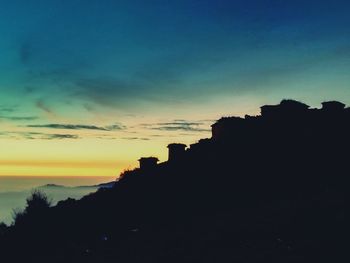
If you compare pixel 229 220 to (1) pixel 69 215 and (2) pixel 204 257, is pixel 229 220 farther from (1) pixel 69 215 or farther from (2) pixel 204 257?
(1) pixel 69 215

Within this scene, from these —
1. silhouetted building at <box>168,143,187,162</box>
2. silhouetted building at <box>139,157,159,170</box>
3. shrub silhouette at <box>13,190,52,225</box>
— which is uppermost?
silhouetted building at <box>168,143,187,162</box>

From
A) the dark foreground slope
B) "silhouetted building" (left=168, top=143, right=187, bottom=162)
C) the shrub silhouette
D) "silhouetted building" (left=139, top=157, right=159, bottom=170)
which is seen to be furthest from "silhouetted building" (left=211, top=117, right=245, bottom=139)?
the shrub silhouette

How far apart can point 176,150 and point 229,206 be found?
16.7 metres

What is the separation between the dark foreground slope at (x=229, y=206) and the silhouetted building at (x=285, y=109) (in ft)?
0.43

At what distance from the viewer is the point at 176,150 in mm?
47250

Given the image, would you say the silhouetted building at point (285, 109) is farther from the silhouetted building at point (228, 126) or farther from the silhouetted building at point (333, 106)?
the silhouetted building at point (228, 126)

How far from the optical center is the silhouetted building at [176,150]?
152 ft

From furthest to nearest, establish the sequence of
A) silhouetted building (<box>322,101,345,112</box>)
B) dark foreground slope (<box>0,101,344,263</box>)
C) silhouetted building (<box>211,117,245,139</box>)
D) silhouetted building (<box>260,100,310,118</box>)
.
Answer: silhouetted building (<box>211,117,245,139</box>) → silhouetted building (<box>260,100,310,118</box>) → silhouetted building (<box>322,101,345,112</box>) → dark foreground slope (<box>0,101,344,263</box>)

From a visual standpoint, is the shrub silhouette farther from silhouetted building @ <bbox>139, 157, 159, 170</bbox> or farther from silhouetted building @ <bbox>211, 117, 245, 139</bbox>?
silhouetted building @ <bbox>211, 117, 245, 139</bbox>

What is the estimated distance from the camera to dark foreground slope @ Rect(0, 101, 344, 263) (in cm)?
2086

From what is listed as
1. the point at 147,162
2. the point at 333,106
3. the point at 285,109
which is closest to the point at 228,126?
the point at 285,109

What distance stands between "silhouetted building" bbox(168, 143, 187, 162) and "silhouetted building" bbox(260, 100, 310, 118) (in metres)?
10.3

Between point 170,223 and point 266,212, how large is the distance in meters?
7.94

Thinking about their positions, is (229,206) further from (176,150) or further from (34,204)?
(34,204)
